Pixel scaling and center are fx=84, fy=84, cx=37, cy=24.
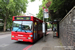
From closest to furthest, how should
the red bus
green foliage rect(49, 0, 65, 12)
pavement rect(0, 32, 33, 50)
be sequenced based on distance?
pavement rect(0, 32, 33, 50)
the red bus
green foliage rect(49, 0, 65, 12)

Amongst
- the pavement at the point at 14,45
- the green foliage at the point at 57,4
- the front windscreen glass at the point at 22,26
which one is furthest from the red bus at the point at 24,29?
the green foliage at the point at 57,4

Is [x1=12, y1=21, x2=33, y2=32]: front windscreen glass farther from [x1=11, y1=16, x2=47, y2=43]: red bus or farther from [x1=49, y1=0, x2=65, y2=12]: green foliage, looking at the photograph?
[x1=49, y1=0, x2=65, y2=12]: green foliage

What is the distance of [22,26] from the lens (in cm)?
823

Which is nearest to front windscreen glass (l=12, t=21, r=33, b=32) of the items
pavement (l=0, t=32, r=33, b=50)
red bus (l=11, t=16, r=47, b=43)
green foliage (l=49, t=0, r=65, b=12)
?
red bus (l=11, t=16, r=47, b=43)

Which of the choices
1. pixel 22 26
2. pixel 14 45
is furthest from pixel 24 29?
pixel 14 45

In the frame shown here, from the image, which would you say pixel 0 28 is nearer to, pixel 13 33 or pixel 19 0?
pixel 19 0

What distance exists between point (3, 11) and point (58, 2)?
→ 1966 centimetres

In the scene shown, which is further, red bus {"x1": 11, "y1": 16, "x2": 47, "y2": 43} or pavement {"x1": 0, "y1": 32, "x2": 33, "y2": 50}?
red bus {"x1": 11, "y1": 16, "x2": 47, "y2": 43}

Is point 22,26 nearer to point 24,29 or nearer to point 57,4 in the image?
point 24,29

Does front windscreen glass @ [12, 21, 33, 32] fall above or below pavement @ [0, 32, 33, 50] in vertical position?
above

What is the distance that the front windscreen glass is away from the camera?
811 cm

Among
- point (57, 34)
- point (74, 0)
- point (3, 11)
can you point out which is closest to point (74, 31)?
point (74, 0)

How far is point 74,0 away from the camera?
1076cm

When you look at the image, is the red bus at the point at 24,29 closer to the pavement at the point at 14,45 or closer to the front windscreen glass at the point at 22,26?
the front windscreen glass at the point at 22,26
